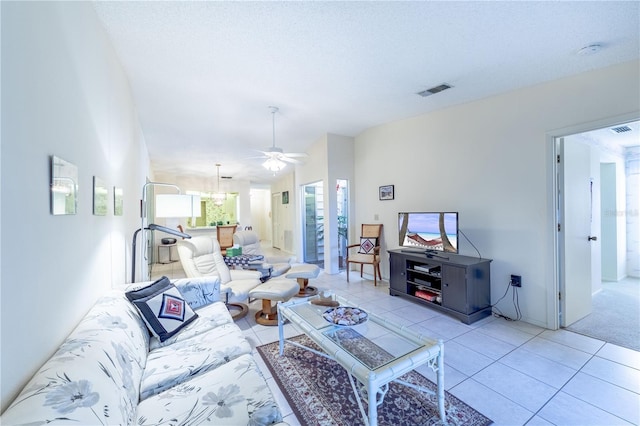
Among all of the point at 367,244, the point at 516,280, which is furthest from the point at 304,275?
the point at 516,280

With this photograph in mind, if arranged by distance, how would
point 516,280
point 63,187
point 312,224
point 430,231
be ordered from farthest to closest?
1. point 312,224
2. point 430,231
3. point 516,280
4. point 63,187

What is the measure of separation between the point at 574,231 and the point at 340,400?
123 inches

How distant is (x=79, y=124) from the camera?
58.4 inches

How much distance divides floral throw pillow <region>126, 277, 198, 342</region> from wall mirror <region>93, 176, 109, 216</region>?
625mm

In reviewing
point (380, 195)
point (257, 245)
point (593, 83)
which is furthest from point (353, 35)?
point (257, 245)

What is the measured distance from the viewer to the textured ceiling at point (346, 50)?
183 centimetres

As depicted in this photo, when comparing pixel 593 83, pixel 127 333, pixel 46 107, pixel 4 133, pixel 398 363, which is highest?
pixel 593 83

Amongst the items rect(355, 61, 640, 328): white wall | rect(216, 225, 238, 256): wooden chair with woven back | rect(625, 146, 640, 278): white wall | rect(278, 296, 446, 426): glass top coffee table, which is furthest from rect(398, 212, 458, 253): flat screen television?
rect(625, 146, 640, 278): white wall

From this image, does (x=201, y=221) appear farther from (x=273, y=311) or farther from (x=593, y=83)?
(x=593, y=83)

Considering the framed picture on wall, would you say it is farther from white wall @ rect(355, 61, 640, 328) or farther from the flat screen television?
the flat screen television

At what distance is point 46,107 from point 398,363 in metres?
2.12

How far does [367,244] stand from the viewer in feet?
15.4

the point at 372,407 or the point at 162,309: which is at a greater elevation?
the point at 162,309

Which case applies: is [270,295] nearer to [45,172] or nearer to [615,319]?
[45,172]
